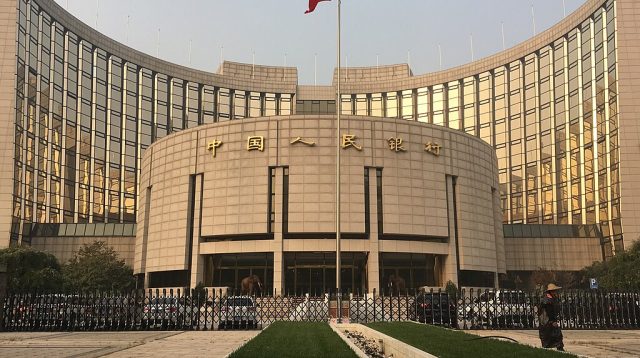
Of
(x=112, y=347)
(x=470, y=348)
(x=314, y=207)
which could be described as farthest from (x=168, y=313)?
(x=314, y=207)

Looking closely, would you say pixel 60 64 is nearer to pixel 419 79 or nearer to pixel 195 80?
pixel 195 80

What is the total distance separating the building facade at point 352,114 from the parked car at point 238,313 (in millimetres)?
30295

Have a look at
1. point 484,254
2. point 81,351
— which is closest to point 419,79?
point 484,254

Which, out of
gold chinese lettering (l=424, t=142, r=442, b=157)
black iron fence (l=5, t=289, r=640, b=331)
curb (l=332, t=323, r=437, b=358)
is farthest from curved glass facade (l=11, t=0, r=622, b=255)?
curb (l=332, t=323, r=437, b=358)

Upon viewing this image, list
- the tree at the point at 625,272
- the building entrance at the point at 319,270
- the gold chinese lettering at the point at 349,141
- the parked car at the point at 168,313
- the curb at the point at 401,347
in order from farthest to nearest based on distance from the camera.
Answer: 1. the gold chinese lettering at the point at 349,141
2. the building entrance at the point at 319,270
3. the tree at the point at 625,272
4. the parked car at the point at 168,313
5. the curb at the point at 401,347

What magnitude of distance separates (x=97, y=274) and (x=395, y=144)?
33.1 meters

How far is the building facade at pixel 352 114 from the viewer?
75.9m

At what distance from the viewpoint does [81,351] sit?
19.5m

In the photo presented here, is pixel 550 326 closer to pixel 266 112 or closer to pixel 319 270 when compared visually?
pixel 319 270

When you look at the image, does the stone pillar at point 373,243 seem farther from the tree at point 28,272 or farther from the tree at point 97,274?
the tree at point 28,272

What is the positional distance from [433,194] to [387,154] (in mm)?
6163

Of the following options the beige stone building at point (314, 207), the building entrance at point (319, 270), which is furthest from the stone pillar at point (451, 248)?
the building entrance at point (319, 270)

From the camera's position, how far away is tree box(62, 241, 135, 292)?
63062 mm

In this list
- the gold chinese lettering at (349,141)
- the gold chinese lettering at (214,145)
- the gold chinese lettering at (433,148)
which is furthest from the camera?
the gold chinese lettering at (433,148)
